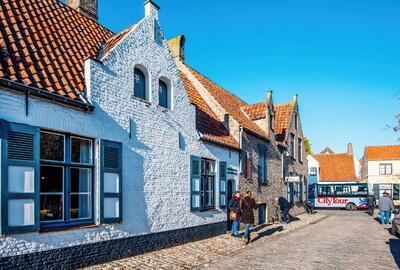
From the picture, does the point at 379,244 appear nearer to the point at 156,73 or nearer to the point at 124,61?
the point at 156,73

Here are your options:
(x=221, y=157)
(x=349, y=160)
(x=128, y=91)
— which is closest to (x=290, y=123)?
(x=221, y=157)

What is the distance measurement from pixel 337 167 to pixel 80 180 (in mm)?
42083

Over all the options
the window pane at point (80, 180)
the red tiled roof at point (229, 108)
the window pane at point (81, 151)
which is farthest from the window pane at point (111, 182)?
the red tiled roof at point (229, 108)

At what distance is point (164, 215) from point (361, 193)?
24.2 metres

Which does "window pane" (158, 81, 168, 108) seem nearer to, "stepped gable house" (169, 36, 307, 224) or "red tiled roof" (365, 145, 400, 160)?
"stepped gable house" (169, 36, 307, 224)

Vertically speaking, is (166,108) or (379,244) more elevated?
(166,108)

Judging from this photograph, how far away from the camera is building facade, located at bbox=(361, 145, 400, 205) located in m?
39.2

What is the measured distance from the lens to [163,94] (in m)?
10.8

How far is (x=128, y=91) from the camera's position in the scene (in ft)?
30.1

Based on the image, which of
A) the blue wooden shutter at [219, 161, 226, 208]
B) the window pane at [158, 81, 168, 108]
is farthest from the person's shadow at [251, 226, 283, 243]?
the window pane at [158, 81, 168, 108]

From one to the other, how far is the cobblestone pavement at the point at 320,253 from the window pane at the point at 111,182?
284 cm

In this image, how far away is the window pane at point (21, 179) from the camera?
6.20m

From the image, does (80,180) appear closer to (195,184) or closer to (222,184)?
(195,184)

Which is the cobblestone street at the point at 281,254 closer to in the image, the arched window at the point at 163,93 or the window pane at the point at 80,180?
the window pane at the point at 80,180
